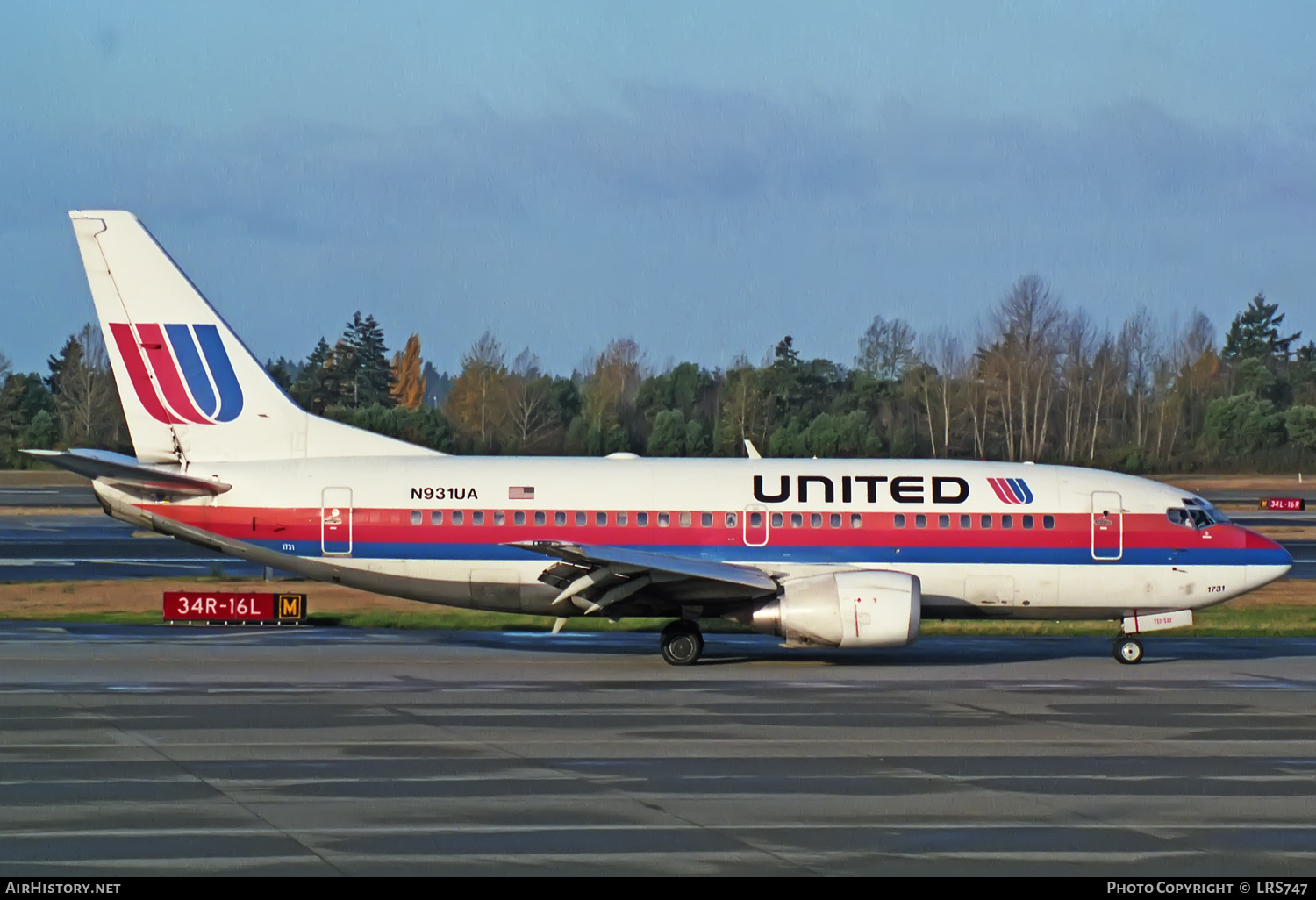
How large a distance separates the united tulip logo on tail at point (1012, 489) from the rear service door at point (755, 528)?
4366mm

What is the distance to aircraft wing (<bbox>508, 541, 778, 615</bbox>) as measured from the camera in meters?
24.4

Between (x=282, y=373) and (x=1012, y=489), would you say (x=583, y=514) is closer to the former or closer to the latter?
(x=1012, y=489)

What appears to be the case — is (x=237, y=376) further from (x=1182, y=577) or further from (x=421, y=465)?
(x=1182, y=577)

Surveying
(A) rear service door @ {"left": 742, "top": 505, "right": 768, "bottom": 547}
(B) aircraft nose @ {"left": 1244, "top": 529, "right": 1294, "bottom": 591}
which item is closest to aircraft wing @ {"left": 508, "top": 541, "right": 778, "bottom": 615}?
(A) rear service door @ {"left": 742, "top": 505, "right": 768, "bottom": 547}

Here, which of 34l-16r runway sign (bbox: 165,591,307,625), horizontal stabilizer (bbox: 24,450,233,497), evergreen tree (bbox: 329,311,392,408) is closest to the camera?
horizontal stabilizer (bbox: 24,450,233,497)

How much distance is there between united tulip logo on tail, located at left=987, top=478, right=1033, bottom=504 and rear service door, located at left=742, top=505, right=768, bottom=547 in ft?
14.3

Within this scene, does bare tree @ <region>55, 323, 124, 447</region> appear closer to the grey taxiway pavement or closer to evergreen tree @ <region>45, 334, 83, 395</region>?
evergreen tree @ <region>45, 334, 83, 395</region>

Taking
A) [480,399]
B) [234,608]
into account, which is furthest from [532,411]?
[234,608]

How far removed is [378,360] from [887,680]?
366 ft

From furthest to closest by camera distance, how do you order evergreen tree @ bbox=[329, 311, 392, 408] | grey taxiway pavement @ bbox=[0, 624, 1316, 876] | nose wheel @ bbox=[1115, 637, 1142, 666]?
evergreen tree @ bbox=[329, 311, 392, 408], nose wheel @ bbox=[1115, 637, 1142, 666], grey taxiway pavement @ bbox=[0, 624, 1316, 876]

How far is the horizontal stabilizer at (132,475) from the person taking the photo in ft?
83.1

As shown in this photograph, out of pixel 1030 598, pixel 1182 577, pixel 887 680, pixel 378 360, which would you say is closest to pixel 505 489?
pixel 887 680

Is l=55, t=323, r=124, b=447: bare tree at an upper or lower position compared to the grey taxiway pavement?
upper

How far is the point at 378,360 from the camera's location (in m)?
131
